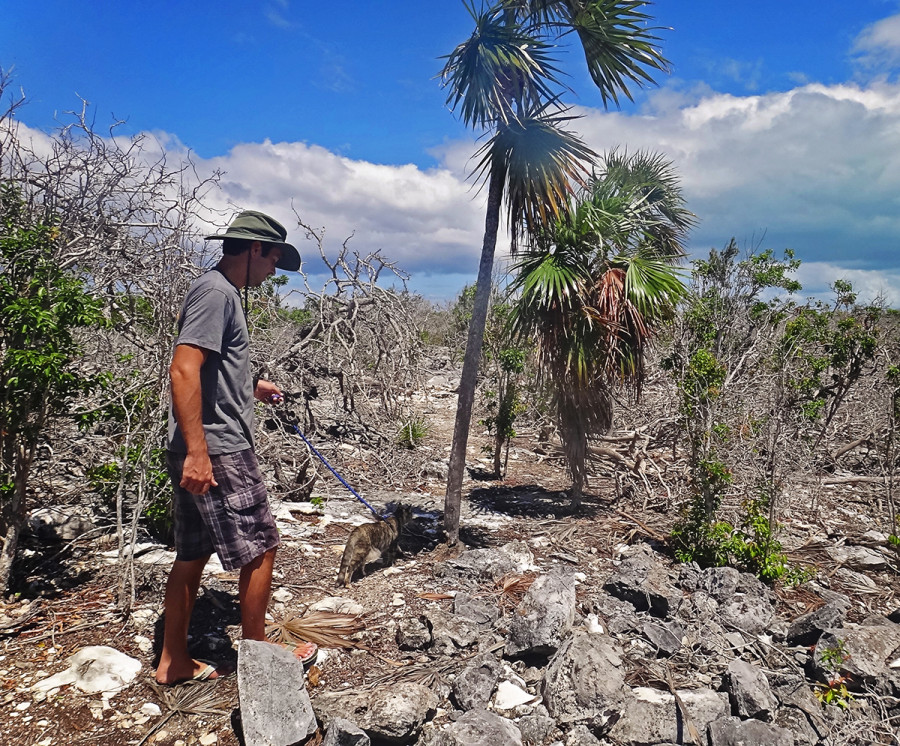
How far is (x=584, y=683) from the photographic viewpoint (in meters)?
3.39

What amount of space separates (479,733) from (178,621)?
1.49 metres

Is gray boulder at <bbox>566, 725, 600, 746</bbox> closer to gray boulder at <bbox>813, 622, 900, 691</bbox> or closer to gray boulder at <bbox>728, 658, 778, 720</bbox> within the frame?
gray boulder at <bbox>728, 658, 778, 720</bbox>

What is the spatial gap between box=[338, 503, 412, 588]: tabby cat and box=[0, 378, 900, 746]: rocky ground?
0.14m

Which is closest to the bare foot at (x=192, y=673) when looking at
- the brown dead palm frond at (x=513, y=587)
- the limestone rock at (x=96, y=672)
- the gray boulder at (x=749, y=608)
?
the limestone rock at (x=96, y=672)

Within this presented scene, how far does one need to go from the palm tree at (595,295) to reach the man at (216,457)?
3868mm

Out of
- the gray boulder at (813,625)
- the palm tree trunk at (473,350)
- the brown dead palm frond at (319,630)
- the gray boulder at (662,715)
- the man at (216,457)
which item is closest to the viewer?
the man at (216,457)

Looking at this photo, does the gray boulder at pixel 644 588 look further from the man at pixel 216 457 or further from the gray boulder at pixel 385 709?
the man at pixel 216 457

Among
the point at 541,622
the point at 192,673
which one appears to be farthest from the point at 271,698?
the point at 541,622

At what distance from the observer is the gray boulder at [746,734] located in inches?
122

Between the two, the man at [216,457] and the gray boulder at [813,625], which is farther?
the gray boulder at [813,625]

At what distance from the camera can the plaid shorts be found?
2.92 meters

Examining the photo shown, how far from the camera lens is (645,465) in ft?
26.8

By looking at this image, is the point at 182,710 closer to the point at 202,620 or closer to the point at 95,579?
the point at 202,620

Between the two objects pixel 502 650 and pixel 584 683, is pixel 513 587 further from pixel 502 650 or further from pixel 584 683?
pixel 584 683
